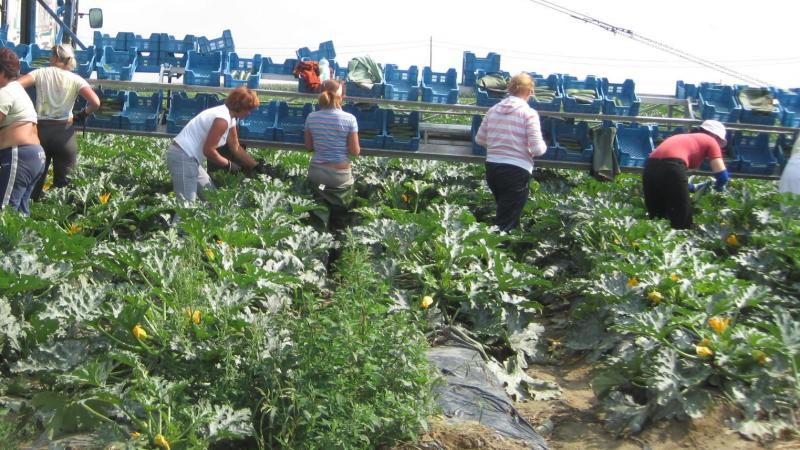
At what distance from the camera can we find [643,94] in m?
11.1

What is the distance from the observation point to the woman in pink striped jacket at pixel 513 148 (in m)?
7.73

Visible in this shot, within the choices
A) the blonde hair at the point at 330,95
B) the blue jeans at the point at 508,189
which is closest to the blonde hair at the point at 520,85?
the blue jeans at the point at 508,189

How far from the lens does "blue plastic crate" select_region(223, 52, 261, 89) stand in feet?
33.0

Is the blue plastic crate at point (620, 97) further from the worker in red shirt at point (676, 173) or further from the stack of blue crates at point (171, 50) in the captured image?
the stack of blue crates at point (171, 50)

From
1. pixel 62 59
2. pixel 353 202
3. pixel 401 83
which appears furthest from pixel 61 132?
pixel 401 83

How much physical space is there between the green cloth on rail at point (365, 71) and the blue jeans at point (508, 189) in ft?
8.21

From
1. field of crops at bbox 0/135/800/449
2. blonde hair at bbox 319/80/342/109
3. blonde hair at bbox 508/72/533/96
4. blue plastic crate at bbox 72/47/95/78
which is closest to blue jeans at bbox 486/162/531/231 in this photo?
field of crops at bbox 0/135/800/449

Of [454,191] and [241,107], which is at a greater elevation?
[241,107]

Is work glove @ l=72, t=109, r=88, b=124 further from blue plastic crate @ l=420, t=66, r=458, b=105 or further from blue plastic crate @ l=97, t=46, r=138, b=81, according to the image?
blue plastic crate @ l=420, t=66, r=458, b=105

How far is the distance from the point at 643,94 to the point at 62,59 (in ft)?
21.7

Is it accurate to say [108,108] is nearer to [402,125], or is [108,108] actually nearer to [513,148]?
[402,125]

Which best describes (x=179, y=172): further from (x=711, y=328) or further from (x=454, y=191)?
(x=711, y=328)

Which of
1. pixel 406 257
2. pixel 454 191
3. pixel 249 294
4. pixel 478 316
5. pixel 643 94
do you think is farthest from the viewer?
pixel 643 94

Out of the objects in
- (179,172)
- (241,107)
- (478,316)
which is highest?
(241,107)
